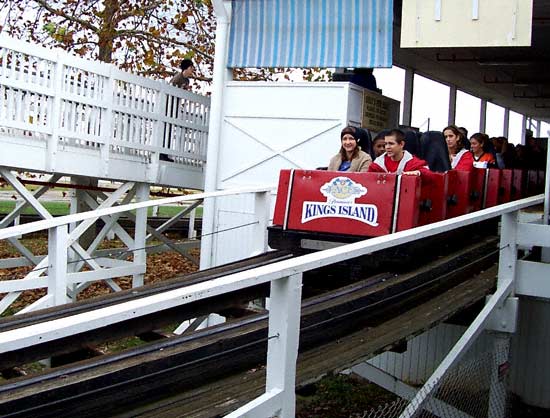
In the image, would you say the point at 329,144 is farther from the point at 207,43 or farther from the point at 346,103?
the point at 207,43

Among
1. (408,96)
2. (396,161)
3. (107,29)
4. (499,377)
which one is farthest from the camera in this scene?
(408,96)

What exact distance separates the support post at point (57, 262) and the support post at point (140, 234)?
3.81 m

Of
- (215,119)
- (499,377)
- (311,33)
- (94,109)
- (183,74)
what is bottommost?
(499,377)

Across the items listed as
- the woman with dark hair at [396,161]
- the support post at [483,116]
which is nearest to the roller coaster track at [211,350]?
the woman with dark hair at [396,161]

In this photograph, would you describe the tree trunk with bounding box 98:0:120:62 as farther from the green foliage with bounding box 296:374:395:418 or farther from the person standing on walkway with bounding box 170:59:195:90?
the green foliage with bounding box 296:374:395:418

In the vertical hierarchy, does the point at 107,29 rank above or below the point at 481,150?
above

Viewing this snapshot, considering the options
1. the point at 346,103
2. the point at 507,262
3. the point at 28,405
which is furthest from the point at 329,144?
the point at 28,405

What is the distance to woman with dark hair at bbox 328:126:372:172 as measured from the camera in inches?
301

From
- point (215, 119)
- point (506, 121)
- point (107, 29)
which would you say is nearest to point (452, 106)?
point (506, 121)

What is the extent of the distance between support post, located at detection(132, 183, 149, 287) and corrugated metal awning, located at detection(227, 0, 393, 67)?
215cm

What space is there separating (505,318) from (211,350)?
3.25m

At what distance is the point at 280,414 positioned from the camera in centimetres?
348

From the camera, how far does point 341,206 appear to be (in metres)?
6.93

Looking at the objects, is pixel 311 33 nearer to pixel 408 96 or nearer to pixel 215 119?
pixel 215 119
